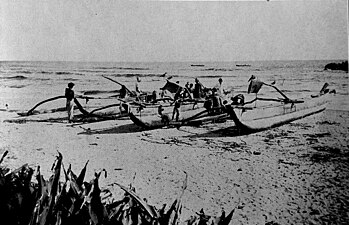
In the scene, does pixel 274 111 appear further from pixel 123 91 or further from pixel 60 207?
pixel 60 207

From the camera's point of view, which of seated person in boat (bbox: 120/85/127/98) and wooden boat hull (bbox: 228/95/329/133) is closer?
wooden boat hull (bbox: 228/95/329/133)

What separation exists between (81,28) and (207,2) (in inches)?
26.3

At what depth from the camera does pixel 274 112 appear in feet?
6.44

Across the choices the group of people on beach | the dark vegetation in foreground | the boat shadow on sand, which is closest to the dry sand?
the boat shadow on sand

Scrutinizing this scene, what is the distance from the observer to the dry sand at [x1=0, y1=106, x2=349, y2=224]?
1888mm

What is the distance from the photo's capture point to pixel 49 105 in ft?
6.49

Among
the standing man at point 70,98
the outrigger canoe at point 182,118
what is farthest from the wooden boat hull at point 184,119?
the standing man at point 70,98

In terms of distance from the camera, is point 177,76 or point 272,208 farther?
point 177,76

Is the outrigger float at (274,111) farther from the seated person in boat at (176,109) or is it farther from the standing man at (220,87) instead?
the seated person in boat at (176,109)

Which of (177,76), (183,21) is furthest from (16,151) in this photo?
(183,21)

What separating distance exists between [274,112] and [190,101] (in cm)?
43

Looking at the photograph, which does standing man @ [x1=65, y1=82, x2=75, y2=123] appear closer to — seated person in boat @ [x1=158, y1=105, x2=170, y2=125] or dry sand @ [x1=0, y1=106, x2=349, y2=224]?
dry sand @ [x1=0, y1=106, x2=349, y2=224]

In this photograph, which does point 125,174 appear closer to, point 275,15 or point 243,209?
point 243,209

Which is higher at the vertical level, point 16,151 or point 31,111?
point 31,111
